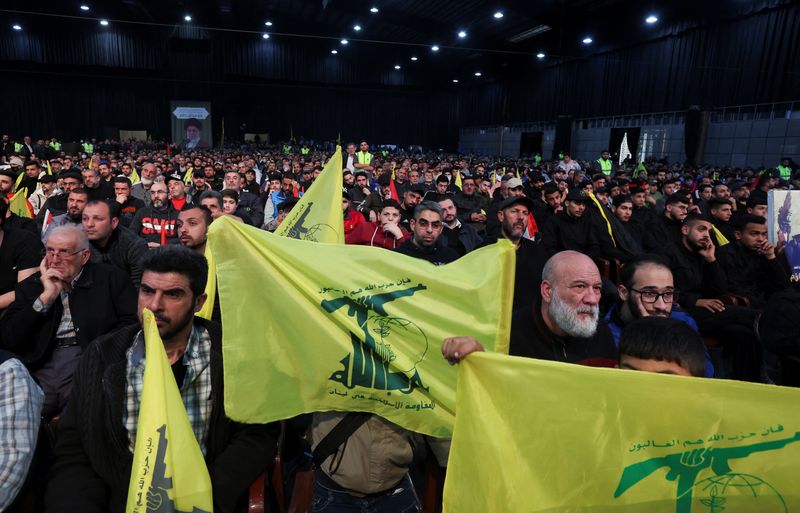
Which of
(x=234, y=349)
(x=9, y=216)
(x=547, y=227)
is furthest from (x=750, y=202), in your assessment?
(x=9, y=216)

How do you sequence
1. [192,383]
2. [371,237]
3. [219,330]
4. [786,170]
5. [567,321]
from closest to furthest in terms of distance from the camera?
[192,383] → [219,330] → [567,321] → [371,237] → [786,170]

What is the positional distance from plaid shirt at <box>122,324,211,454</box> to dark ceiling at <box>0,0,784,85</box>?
19441 millimetres

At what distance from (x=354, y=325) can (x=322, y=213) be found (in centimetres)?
187

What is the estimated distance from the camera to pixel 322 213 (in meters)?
3.89

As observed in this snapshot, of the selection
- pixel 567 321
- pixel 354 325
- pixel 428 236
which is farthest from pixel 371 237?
pixel 354 325

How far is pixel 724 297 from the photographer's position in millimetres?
4574

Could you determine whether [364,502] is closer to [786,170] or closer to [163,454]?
[163,454]

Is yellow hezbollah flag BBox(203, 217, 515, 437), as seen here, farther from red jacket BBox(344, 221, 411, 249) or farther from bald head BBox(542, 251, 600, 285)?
red jacket BBox(344, 221, 411, 249)

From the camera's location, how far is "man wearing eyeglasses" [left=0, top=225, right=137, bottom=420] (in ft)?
8.64

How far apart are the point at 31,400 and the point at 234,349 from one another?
667 millimetres

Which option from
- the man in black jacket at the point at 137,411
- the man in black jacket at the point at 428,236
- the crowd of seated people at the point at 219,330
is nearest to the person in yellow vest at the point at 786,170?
the crowd of seated people at the point at 219,330

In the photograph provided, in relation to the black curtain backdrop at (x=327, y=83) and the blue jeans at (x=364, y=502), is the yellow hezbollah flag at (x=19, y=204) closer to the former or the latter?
the blue jeans at (x=364, y=502)

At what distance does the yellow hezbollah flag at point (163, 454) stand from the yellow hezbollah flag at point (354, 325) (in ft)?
1.92

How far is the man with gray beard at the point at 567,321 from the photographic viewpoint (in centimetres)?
248
